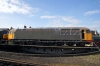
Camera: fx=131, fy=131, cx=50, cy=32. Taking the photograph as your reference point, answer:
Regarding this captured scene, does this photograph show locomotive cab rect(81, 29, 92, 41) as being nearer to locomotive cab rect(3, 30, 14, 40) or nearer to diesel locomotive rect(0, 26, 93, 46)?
diesel locomotive rect(0, 26, 93, 46)

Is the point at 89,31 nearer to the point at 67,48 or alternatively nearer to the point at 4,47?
the point at 67,48

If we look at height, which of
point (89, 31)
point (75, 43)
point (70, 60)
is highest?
point (89, 31)

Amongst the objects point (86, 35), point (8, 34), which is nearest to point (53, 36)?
point (86, 35)

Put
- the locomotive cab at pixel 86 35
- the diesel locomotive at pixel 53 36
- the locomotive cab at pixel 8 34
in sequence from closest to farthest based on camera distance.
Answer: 1. the locomotive cab at pixel 86 35
2. the diesel locomotive at pixel 53 36
3. the locomotive cab at pixel 8 34

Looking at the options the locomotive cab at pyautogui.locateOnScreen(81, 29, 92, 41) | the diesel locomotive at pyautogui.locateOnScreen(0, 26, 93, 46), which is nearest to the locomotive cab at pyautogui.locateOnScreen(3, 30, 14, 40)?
the diesel locomotive at pyautogui.locateOnScreen(0, 26, 93, 46)

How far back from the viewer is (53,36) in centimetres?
2652

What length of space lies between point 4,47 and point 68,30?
14.1m

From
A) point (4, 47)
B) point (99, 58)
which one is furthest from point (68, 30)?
point (4, 47)

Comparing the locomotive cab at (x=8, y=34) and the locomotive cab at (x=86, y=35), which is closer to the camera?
the locomotive cab at (x=86, y=35)

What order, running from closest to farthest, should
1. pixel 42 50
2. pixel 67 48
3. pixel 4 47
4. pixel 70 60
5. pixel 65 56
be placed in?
pixel 70 60 < pixel 65 56 < pixel 67 48 < pixel 42 50 < pixel 4 47

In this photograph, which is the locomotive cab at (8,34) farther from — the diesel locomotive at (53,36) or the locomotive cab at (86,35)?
the locomotive cab at (86,35)

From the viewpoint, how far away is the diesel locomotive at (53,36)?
24688 millimetres

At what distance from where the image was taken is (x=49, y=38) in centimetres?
2667

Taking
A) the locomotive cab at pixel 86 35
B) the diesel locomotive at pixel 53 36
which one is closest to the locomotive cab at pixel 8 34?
the diesel locomotive at pixel 53 36
